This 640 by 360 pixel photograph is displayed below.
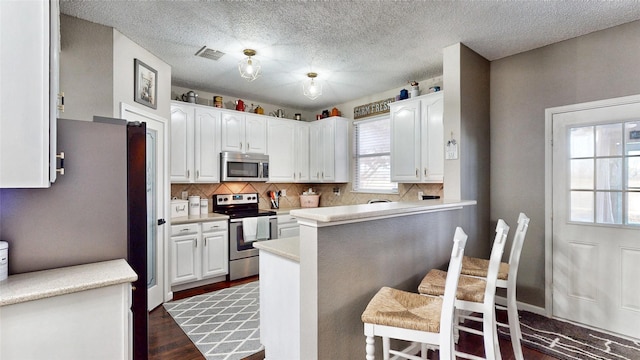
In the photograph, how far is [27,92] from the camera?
4.34ft

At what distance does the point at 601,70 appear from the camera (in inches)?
108

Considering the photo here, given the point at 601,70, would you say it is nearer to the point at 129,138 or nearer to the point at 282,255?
the point at 282,255

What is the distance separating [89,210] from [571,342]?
359 centimetres

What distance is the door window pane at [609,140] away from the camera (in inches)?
105

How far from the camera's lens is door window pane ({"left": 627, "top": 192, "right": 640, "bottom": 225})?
259 cm

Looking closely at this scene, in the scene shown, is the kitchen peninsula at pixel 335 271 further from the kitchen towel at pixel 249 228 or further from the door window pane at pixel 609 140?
the kitchen towel at pixel 249 228

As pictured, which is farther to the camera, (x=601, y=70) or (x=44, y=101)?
(x=601, y=70)

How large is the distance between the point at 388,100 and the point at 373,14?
2.18m

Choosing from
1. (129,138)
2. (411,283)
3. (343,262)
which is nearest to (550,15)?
(411,283)

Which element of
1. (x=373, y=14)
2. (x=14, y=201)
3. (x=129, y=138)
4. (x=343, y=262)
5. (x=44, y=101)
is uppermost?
(x=373, y=14)

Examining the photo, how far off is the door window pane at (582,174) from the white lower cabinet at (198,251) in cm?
390

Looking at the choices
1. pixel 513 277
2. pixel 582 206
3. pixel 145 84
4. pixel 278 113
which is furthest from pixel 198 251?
pixel 582 206

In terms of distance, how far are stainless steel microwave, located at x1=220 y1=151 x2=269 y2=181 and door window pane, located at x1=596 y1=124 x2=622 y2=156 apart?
3903 mm

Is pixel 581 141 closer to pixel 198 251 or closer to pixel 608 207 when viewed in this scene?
pixel 608 207
